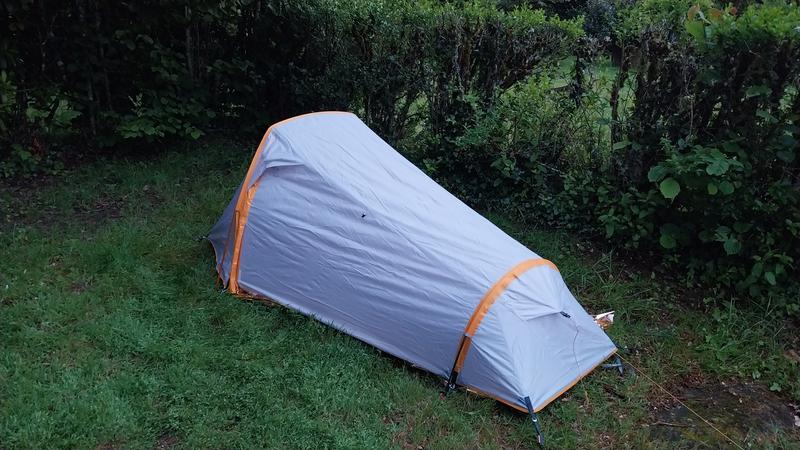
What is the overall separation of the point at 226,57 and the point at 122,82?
3.74ft

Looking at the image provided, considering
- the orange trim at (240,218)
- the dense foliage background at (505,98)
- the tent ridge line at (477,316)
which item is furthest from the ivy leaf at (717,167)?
the orange trim at (240,218)

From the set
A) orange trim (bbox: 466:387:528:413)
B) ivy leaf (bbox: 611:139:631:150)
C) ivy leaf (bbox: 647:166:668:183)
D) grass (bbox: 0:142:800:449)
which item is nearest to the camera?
grass (bbox: 0:142:800:449)

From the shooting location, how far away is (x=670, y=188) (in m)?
4.41

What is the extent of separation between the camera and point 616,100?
4.96 m

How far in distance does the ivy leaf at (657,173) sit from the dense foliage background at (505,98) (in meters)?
0.01

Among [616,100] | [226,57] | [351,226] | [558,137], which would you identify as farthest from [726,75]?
[226,57]

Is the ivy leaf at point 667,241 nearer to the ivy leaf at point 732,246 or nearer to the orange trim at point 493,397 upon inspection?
the ivy leaf at point 732,246

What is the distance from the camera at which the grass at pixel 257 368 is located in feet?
10.6

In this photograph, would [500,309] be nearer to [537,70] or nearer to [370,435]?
[370,435]

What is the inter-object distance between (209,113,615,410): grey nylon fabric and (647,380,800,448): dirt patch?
0.49m

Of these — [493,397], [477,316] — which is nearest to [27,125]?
[477,316]

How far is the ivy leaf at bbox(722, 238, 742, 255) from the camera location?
4.40m

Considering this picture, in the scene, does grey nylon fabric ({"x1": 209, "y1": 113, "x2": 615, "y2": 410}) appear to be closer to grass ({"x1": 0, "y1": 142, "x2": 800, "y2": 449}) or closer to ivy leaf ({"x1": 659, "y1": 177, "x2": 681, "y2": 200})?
grass ({"x1": 0, "y1": 142, "x2": 800, "y2": 449})

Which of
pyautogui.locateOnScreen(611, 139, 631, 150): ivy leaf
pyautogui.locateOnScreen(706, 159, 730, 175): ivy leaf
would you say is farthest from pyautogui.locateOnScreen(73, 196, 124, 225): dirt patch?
pyautogui.locateOnScreen(706, 159, 730, 175): ivy leaf
